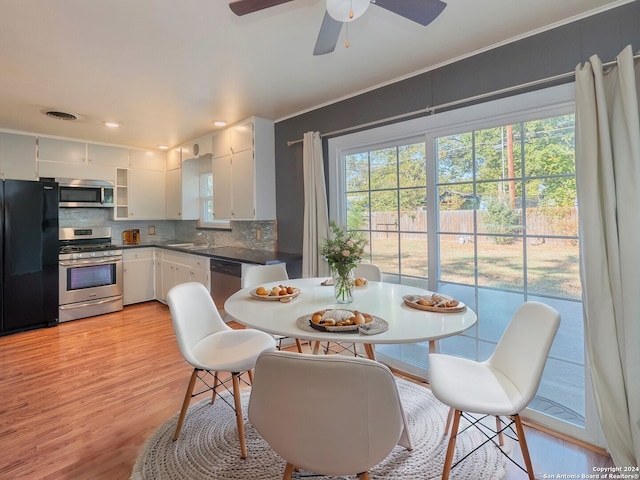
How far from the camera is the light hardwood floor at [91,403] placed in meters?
1.66

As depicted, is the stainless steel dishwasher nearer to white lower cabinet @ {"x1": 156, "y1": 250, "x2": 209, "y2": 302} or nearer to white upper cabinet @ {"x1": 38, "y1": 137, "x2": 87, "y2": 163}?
white lower cabinet @ {"x1": 156, "y1": 250, "x2": 209, "y2": 302}

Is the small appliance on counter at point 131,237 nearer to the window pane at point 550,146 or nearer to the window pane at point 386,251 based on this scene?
the window pane at point 386,251

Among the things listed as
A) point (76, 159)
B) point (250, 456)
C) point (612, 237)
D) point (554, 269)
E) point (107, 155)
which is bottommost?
point (250, 456)

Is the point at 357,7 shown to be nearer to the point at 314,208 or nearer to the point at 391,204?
the point at 391,204

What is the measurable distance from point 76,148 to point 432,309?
16.3ft

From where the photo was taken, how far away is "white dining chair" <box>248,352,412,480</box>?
0.91m

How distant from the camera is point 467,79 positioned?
7.30 ft

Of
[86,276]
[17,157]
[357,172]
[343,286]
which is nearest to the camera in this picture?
[343,286]

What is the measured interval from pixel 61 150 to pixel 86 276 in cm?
169

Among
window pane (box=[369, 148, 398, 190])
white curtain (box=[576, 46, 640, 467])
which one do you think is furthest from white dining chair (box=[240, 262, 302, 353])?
white curtain (box=[576, 46, 640, 467])

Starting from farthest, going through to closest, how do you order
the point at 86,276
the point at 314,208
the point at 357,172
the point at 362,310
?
the point at 86,276 → the point at 314,208 → the point at 357,172 → the point at 362,310

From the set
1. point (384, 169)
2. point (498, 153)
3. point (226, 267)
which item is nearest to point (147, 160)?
point (226, 267)

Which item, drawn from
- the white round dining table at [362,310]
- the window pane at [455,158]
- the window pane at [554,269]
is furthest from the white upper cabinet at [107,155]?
the window pane at [554,269]

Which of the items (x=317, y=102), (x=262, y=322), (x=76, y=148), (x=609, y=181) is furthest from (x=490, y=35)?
(x=76, y=148)
